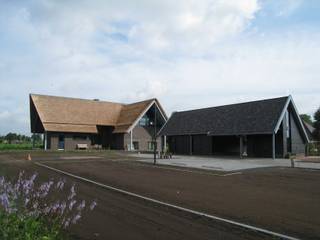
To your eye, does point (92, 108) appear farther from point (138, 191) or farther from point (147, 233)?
point (147, 233)

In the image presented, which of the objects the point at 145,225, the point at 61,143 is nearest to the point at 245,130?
the point at 61,143

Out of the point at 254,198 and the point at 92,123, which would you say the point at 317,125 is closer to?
the point at 92,123

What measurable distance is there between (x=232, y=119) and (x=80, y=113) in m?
25.3

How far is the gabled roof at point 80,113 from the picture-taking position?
178ft

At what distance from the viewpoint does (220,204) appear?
11008 millimetres

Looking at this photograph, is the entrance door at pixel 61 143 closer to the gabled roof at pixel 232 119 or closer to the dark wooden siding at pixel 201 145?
the gabled roof at pixel 232 119

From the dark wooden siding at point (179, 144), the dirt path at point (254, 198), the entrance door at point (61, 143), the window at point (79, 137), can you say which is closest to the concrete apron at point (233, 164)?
the dirt path at point (254, 198)

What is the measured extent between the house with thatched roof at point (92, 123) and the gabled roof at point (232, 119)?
6.05 m

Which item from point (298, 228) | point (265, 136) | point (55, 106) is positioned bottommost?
point (298, 228)

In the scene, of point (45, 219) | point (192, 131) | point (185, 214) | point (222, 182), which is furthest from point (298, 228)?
point (192, 131)

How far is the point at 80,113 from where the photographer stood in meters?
58.2

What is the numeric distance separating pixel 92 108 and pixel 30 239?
2207 inches

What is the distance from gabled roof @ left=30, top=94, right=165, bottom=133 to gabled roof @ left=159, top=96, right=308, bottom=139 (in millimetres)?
8373

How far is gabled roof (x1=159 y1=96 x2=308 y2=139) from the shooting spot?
122ft
